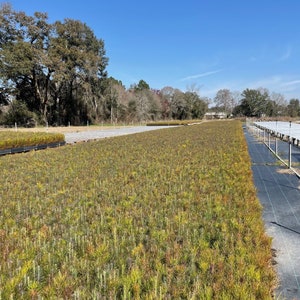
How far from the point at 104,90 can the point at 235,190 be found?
38.6 m

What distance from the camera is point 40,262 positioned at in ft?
7.00

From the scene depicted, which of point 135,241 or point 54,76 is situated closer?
point 135,241

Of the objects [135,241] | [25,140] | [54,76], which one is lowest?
[135,241]

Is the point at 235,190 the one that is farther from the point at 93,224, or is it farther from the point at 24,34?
the point at 24,34

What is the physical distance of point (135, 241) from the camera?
98.1 inches

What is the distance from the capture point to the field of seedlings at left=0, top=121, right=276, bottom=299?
1.80 m

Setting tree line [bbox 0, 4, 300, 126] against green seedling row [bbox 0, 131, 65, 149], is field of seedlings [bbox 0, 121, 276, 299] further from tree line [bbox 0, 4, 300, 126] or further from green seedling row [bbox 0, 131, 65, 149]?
tree line [bbox 0, 4, 300, 126]

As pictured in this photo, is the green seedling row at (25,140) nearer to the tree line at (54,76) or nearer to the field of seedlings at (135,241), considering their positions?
the field of seedlings at (135,241)

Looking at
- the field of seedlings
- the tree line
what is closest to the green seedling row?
the field of seedlings

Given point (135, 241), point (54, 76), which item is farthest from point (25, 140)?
point (54, 76)

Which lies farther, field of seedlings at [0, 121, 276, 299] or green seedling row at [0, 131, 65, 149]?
green seedling row at [0, 131, 65, 149]

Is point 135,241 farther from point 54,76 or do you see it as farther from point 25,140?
point 54,76

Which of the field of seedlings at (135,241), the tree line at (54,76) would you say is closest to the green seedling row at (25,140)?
the field of seedlings at (135,241)

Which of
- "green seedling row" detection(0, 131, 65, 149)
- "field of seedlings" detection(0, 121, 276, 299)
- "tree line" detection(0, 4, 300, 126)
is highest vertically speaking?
"tree line" detection(0, 4, 300, 126)
